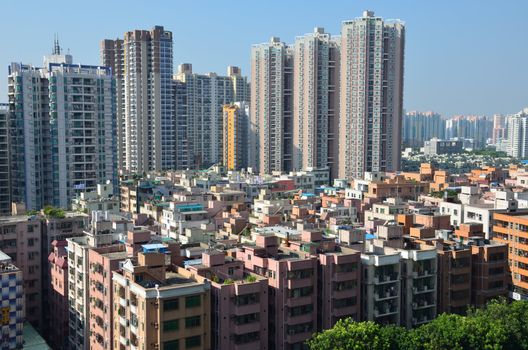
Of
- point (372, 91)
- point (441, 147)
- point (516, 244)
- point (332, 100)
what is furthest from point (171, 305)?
point (441, 147)

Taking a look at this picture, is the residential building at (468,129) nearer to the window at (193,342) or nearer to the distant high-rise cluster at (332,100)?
the distant high-rise cluster at (332,100)

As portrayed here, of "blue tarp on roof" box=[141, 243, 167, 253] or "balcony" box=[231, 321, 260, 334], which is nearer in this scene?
"balcony" box=[231, 321, 260, 334]

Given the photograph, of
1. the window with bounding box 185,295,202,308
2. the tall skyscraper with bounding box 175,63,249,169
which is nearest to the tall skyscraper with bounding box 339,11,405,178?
the tall skyscraper with bounding box 175,63,249,169

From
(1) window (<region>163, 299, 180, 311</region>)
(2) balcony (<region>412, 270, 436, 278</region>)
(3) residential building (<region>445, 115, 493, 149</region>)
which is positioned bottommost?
(2) balcony (<region>412, 270, 436, 278</region>)

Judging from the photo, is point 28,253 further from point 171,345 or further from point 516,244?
point 516,244

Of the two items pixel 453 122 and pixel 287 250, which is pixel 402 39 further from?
pixel 453 122

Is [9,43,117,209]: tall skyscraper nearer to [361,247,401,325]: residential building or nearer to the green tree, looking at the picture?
[361,247,401,325]: residential building
